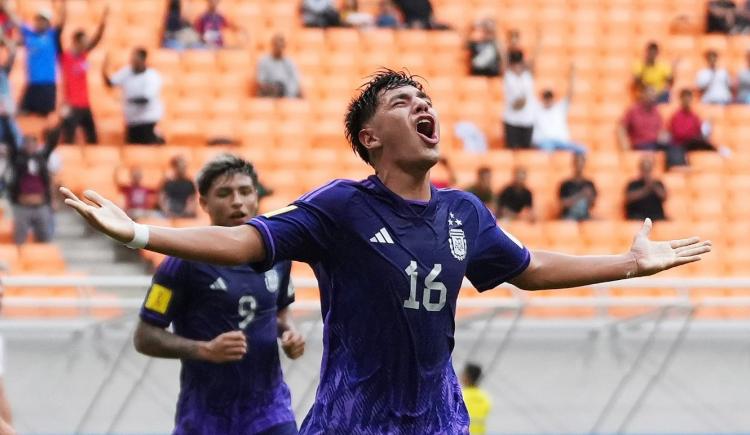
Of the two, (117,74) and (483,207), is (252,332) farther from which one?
(117,74)

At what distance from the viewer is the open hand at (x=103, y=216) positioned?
443 centimetres

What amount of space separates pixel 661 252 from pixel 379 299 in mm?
1036

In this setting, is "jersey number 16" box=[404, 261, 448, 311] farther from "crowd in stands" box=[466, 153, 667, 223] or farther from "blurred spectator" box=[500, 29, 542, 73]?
"blurred spectator" box=[500, 29, 542, 73]

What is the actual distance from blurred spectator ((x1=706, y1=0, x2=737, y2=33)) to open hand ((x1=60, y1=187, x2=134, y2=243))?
51.7 feet

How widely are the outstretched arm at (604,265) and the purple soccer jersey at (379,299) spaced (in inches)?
16.2

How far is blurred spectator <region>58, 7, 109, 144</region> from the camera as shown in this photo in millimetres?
15078

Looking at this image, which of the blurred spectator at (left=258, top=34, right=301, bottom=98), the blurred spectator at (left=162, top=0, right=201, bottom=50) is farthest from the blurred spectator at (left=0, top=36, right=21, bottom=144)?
the blurred spectator at (left=258, top=34, right=301, bottom=98)

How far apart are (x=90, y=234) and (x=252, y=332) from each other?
7948mm

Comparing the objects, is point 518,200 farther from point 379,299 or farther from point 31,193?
point 379,299

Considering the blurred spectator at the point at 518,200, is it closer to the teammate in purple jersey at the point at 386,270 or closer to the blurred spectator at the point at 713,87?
the blurred spectator at the point at 713,87

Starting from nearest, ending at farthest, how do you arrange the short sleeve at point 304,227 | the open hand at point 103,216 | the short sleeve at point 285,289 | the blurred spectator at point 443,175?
the open hand at point 103,216, the short sleeve at point 304,227, the short sleeve at point 285,289, the blurred spectator at point 443,175

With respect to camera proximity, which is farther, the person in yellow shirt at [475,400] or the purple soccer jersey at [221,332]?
the person in yellow shirt at [475,400]

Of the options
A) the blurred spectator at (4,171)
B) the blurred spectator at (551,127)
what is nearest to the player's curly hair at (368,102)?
the blurred spectator at (4,171)

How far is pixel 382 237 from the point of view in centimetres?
496
